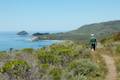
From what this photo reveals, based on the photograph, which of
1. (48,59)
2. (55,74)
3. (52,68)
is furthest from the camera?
(48,59)

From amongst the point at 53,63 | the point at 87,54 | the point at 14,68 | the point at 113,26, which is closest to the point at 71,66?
the point at 53,63

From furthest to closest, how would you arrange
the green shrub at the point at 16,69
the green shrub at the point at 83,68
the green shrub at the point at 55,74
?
the green shrub at the point at 83,68 → the green shrub at the point at 55,74 → the green shrub at the point at 16,69

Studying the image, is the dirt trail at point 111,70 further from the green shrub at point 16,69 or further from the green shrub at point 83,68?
the green shrub at point 16,69

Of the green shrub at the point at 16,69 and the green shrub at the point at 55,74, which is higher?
the green shrub at the point at 16,69

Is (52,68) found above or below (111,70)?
above

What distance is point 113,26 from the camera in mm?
174375

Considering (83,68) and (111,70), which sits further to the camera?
(111,70)

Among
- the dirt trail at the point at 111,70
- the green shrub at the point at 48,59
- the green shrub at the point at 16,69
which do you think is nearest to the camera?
the green shrub at the point at 16,69

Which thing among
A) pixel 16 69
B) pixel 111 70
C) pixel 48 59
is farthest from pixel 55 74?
pixel 111 70

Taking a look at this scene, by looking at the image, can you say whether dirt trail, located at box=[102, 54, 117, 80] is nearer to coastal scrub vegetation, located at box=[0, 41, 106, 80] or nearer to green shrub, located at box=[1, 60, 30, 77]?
coastal scrub vegetation, located at box=[0, 41, 106, 80]

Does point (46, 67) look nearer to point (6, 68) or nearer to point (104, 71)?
point (6, 68)

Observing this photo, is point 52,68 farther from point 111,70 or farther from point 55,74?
point 111,70

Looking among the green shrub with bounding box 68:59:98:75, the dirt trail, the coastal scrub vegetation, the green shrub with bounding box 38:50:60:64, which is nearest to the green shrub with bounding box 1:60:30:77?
the coastal scrub vegetation

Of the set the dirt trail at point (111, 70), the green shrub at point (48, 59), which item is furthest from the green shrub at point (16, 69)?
the green shrub at point (48, 59)
